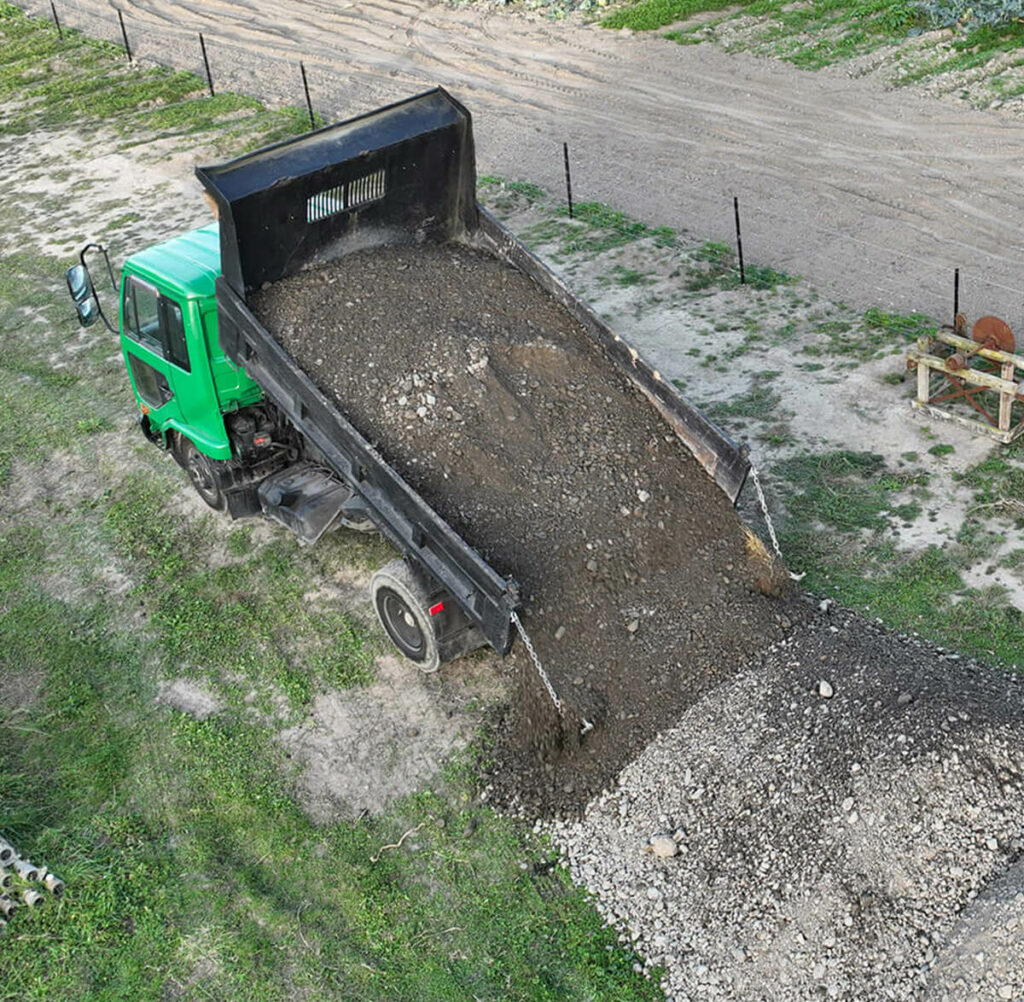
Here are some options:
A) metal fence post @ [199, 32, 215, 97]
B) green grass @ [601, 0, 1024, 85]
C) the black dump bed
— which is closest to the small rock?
the black dump bed

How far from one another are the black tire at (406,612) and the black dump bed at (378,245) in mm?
270

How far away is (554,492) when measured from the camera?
8.66 metres

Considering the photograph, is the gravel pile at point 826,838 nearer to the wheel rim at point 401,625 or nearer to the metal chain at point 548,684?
the metal chain at point 548,684

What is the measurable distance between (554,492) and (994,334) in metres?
5.37

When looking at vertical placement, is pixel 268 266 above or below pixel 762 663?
above

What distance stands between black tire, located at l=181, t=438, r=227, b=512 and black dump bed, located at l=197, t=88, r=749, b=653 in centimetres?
152

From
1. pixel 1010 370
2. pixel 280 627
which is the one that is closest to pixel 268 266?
pixel 280 627

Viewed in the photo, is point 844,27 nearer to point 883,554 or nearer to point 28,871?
point 883,554

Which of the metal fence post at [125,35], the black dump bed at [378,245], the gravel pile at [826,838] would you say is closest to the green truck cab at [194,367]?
the black dump bed at [378,245]

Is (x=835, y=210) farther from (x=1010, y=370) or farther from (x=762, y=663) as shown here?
(x=762, y=663)

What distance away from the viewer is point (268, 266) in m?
9.73

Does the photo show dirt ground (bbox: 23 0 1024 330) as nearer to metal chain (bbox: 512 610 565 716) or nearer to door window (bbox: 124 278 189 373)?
metal chain (bbox: 512 610 565 716)

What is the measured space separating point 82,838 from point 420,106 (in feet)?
21.3

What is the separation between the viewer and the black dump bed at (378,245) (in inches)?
329
